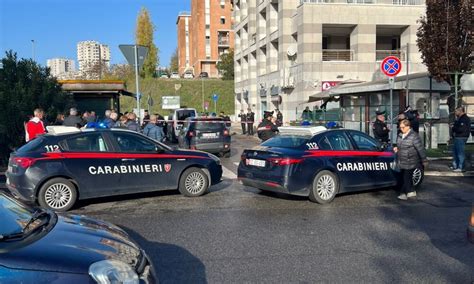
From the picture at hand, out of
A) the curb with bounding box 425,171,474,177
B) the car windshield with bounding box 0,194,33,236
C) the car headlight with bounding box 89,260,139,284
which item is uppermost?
the car windshield with bounding box 0,194,33,236

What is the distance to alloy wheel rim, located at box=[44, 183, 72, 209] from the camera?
8039 millimetres

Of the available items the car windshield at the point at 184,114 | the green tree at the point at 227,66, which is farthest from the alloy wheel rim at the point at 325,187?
the green tree at the point at 227,66

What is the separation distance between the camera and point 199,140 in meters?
16.9

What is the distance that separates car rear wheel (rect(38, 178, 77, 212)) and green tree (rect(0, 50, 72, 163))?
285 inches

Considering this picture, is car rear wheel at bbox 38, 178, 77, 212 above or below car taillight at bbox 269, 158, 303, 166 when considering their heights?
below

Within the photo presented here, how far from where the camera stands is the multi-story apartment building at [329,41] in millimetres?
32812

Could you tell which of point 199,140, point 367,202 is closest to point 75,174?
point 367,202

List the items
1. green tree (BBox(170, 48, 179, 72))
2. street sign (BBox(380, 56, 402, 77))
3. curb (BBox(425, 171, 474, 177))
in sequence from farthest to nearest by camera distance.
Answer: green tree (BBox(170, 48, 179, 72)), street sign (BBox(380, 56, 402, 77)), curb (BBox(425, 171, 474, 177))

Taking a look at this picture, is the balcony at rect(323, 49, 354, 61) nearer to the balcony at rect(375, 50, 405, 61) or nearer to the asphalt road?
the balcony at rect(375, 50, 405, 61)

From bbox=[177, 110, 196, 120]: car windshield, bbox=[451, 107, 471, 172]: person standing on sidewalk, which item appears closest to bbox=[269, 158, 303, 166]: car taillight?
bbox=[451, 107, 471, 172]: person standing on sidewalk

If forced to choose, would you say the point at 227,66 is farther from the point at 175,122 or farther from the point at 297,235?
the point at 297,235

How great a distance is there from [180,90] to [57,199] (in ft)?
186

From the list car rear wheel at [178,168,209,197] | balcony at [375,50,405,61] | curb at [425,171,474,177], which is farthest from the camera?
balcony at [375,50,405,61]

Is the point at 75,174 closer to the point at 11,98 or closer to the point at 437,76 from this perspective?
the point at 11,98
